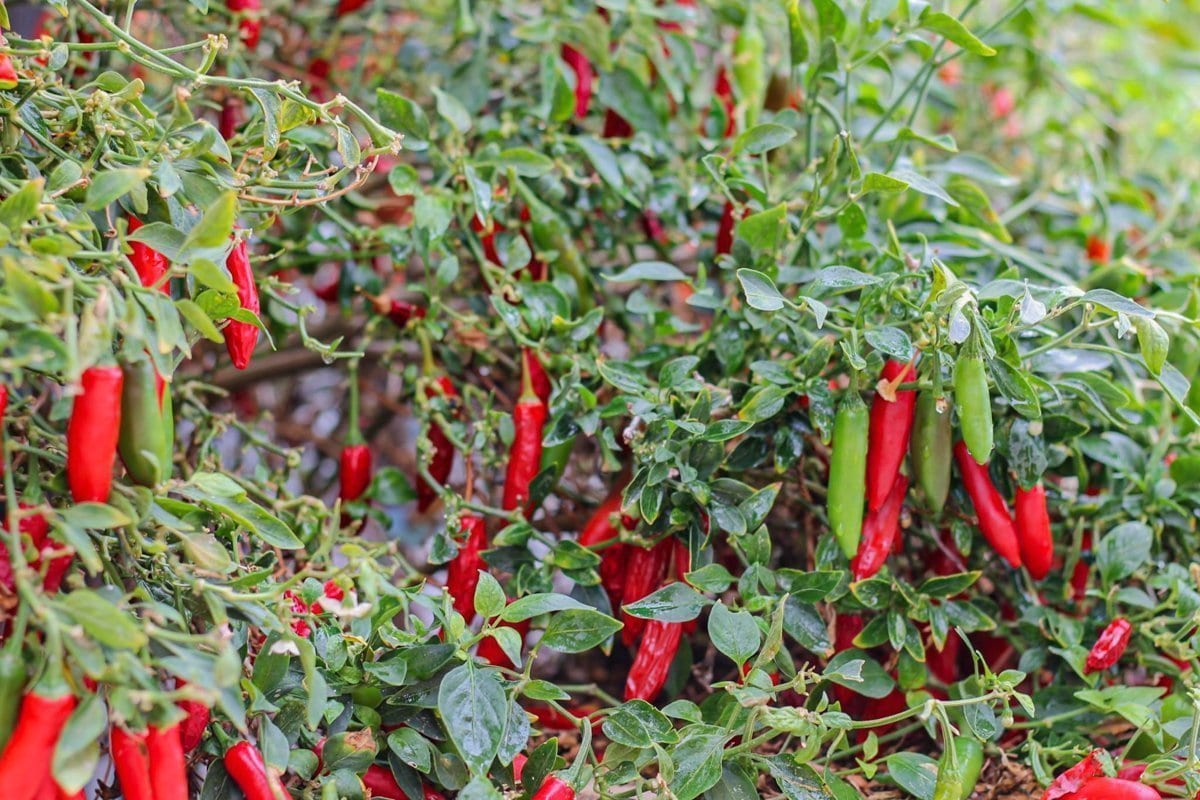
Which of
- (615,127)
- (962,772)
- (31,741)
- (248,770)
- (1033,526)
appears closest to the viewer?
(31,741)

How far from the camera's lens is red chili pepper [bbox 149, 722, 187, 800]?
2.16 ft

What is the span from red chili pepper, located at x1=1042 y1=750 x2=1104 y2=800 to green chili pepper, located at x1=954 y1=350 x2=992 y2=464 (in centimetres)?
28

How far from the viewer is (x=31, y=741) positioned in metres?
0.61

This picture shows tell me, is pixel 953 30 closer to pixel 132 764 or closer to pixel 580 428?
pixel 580 428

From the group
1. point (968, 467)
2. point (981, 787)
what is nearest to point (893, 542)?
point (968, 467)

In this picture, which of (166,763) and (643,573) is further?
(643,573)

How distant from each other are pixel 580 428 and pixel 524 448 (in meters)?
0.06

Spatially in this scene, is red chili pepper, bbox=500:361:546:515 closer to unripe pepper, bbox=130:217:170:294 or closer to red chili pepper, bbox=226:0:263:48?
unripe pepper, bbox=130:217:170:294

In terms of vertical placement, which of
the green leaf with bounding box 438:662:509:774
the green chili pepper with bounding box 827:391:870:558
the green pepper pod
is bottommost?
the green leaf with bounding box 438:662:509:774

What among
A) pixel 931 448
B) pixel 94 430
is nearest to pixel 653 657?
pixel 931 448

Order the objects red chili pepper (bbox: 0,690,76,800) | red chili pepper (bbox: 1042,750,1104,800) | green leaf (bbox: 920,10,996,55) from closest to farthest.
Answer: red chili pepper (bbox: 0,690,76,800)
red chili pepper (bbox: 1042,750,1104,800)
green leaf (bbox: 920,10,996,55)

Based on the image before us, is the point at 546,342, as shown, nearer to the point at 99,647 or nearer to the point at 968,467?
the point at 968,467

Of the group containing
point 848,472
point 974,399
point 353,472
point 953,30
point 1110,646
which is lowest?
point 353,472

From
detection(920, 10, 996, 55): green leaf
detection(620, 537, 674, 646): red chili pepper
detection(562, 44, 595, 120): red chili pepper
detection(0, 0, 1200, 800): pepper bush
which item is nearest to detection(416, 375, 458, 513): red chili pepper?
detection(0, 0, 1200, 800): pepper bush
